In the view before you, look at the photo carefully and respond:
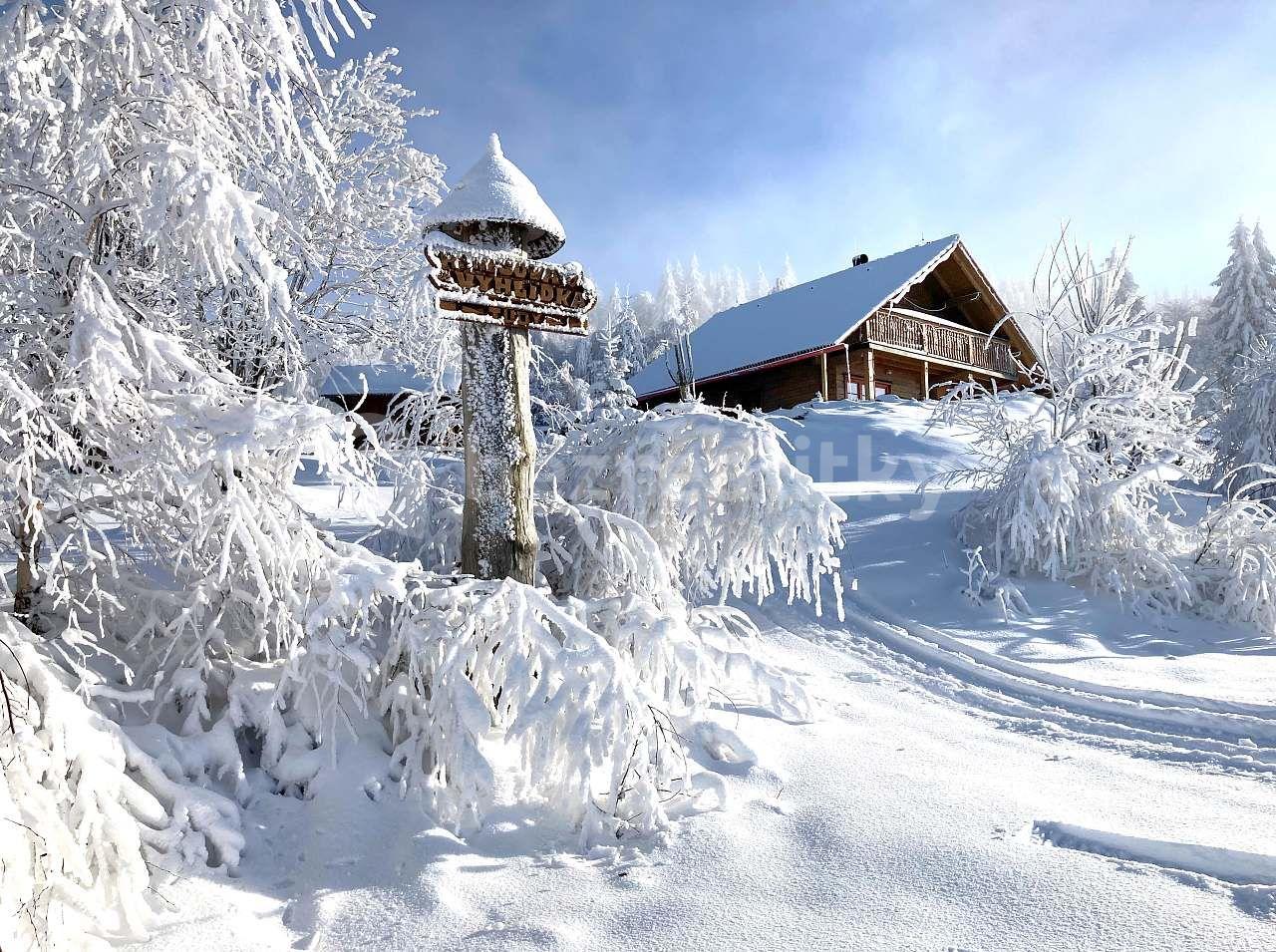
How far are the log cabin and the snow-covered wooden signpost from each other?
16573 millimetres

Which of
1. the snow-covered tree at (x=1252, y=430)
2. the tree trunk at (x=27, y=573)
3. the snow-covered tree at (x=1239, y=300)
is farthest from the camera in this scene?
the snow-covered tree at (x=1239, y=300)

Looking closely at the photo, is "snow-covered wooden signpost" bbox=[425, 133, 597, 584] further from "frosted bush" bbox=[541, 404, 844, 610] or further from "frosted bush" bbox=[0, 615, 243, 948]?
"frosted bush" bbox=[0, 615, 243, 948]

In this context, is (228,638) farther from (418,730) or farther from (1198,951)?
(1198,951)

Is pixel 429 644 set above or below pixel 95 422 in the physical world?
Answer: below

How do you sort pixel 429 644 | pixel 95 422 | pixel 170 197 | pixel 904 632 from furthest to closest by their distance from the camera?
pixel 904 632 → pixel 429 644 → pixel 95 422 → pixel 170 197

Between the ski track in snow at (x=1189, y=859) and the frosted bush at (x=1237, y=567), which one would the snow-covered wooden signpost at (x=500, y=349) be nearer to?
the ski track in snow at (x=1189, y=859)

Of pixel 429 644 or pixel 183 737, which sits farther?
pixel 429 644

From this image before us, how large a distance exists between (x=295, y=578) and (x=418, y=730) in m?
0.90

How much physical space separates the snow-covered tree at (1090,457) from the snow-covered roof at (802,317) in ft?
33.1

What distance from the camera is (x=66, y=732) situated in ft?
8.43

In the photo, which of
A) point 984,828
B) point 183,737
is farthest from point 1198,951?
point 183,737

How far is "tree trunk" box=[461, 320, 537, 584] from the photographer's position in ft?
14.0

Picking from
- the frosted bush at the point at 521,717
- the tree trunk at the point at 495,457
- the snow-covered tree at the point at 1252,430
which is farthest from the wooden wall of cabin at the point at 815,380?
the frosted bush at the point at 521,717

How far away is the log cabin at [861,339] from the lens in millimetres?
20969
